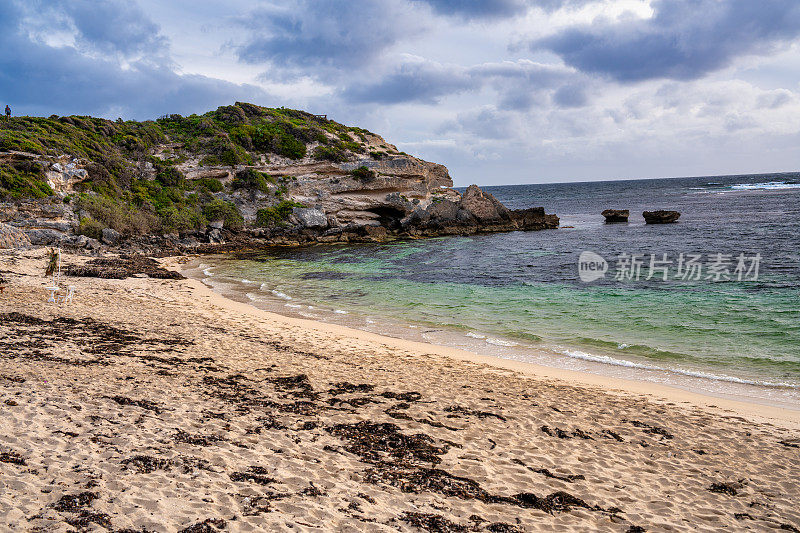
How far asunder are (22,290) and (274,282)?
10.9 meters

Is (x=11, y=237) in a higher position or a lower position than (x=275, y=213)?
lower

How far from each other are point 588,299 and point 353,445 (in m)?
14.9

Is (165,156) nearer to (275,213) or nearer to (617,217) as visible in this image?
(275,213)

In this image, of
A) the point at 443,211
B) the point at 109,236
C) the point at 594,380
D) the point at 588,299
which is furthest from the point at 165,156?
the point at 594,380

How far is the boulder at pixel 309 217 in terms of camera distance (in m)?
45.2

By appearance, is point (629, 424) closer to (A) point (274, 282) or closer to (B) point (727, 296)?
(B) point (727, 296)

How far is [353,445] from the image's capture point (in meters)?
6.44

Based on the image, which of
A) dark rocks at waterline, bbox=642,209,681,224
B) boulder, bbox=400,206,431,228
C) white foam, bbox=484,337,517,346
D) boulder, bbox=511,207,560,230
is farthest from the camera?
boulder, bbox=511,207,560,230

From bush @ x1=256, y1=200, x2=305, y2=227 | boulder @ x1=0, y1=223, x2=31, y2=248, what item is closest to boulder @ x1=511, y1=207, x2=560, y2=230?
bush @ x1=256, y1=200, x2=305, y2=227

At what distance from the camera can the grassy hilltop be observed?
3350 centimetres

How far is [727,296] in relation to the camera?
17.7 m

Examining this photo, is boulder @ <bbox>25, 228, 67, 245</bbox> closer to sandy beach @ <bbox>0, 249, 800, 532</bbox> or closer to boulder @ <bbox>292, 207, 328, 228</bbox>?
boulder @ <bbox>292, 207, 328, 228</bbox>

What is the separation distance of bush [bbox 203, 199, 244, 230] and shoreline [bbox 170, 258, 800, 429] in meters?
29.5

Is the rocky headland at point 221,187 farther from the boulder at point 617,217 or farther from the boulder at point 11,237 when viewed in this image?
the boulder at point 617,217
